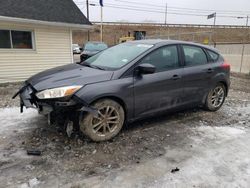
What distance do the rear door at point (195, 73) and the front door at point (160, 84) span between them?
0.19 metres

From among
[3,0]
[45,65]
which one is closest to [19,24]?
[3,0]

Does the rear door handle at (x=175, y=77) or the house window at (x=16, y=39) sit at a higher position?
the house window at (x=16, y=39)

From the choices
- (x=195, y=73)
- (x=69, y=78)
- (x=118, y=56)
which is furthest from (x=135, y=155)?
(x=195, y=73)

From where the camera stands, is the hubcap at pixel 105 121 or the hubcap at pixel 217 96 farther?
the hubcap at pixel 217 96

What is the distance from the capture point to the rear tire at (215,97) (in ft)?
18.1

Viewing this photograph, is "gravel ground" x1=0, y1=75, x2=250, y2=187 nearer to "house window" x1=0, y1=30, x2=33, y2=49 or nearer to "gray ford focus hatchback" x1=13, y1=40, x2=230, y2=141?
"gray ford focus hatchback" x1=13, y1=40, x2=230, y2=141

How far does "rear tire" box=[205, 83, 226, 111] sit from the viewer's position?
5.53 metres

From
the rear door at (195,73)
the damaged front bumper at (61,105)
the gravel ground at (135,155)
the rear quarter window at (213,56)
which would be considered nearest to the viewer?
the gravel ground at (135,155)

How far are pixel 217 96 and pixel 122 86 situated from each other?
2797 millimetres

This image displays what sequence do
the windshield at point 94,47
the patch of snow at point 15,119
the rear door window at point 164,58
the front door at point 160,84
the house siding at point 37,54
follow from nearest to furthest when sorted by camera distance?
the front door at point 160,84 → the rear door window at point 164,58 → the patch of snow at point 15,119 → the house siding at point 37,54 → the windshield at point 94,47

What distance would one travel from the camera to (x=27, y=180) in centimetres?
293

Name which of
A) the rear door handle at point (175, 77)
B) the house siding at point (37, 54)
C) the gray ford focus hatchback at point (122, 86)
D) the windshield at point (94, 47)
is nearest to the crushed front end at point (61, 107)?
the gray ford focus hatchback at point (122, 86)

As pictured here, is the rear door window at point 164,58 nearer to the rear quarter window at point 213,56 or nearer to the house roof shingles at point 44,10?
the rear quarter window at point 213,56

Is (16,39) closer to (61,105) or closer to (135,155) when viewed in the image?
(61,105)
